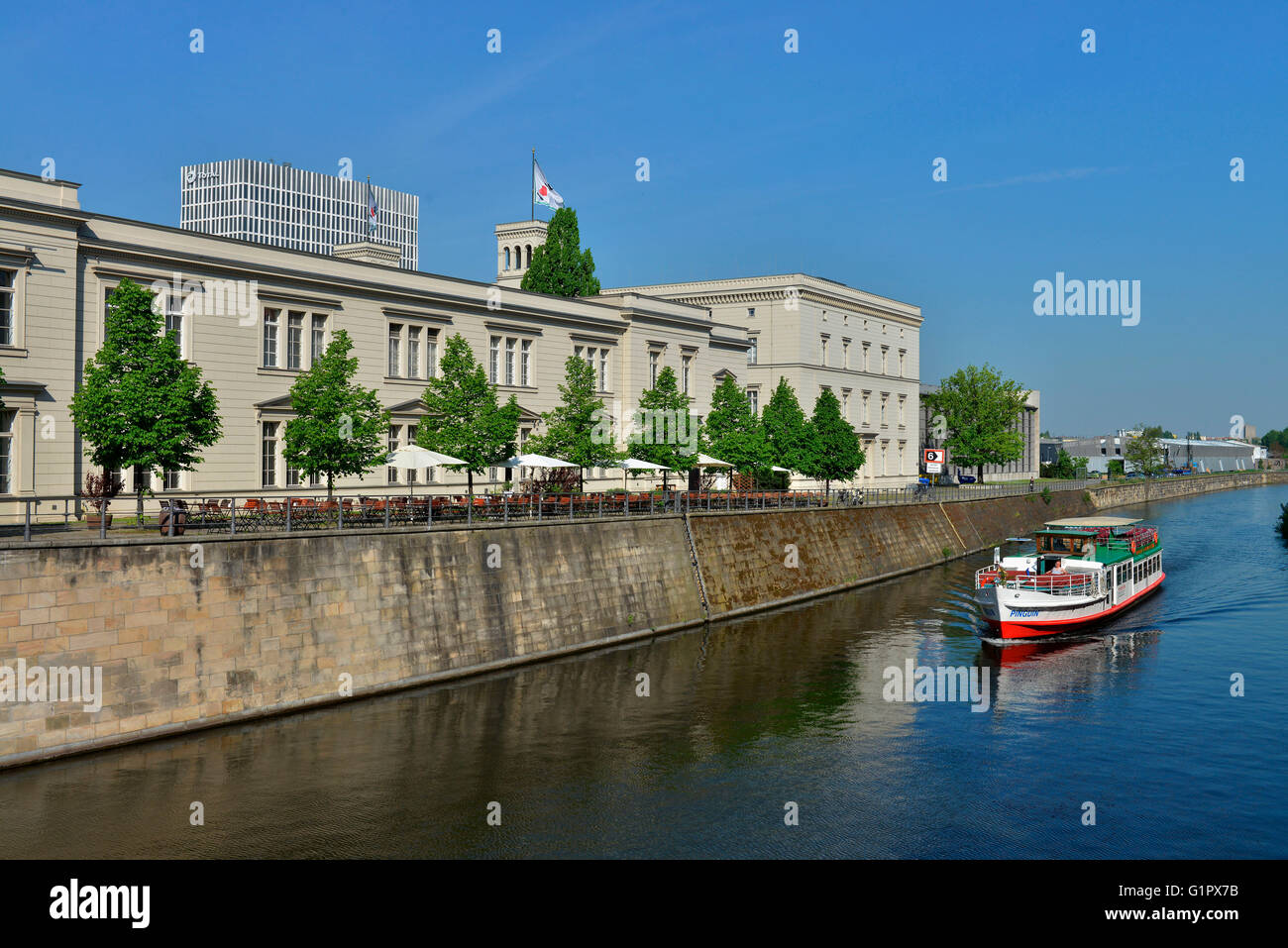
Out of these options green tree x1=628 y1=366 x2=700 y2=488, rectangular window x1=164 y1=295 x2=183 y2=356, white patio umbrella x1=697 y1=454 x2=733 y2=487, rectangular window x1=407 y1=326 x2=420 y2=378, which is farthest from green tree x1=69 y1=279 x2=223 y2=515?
white patio umbrella x1=697 y1=454 x2=733 y2=487

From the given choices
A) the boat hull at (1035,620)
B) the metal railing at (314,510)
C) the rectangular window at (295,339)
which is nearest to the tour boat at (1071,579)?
the boat hull at (1035,620)

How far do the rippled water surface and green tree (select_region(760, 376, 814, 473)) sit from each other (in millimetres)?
34659

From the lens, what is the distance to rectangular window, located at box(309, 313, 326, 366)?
158 ft

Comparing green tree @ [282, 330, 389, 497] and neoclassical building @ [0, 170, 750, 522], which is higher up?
neoclassical building @ [0, 170, 750, 522]

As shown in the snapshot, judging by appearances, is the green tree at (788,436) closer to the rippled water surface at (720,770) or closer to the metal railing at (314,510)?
the metal railing at (314,510)

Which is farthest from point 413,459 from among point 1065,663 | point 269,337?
point 1065,663

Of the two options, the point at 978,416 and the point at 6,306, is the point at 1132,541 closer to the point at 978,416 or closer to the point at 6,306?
the point at 6,306

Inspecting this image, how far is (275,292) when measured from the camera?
1817 inches

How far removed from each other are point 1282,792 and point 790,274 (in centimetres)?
7005

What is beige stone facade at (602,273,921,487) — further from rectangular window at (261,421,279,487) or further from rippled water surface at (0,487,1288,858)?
rippled water surface at (0,487,1288,858)

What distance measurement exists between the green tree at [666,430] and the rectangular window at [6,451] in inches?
1156

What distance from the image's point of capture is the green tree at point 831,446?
251 feet

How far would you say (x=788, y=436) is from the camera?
73750mm

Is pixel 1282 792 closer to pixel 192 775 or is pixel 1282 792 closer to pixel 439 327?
pixel 192 775
